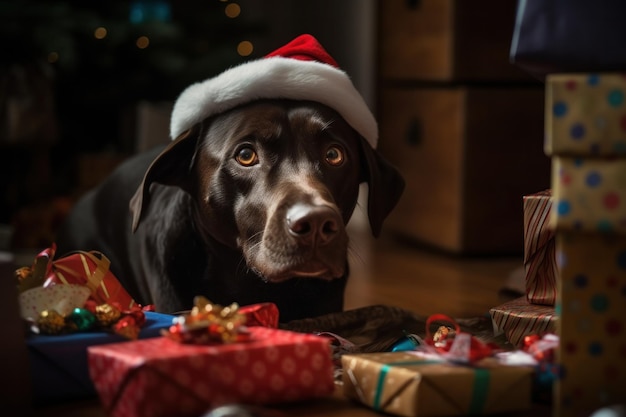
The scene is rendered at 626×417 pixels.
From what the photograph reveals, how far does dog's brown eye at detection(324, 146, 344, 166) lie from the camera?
6.00 feet

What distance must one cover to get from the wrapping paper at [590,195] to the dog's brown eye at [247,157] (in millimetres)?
721

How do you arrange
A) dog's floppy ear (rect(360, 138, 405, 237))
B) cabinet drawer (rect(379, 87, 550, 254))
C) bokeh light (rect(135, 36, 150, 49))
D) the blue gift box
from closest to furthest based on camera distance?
the blue gift box → dog's floppy ear (rect(360, 138, 405, 237)) → cabinet drawer (rect(379, 87, 550, 254)) → bokeh light (rect(135, 36, 150, 49))

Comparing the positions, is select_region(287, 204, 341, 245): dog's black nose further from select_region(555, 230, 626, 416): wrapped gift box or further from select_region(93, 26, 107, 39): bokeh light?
select_region(93, 26, 107, 39): bokeh light

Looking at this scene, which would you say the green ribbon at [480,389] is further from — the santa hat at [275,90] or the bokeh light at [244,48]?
the bokeh light at [244,48]

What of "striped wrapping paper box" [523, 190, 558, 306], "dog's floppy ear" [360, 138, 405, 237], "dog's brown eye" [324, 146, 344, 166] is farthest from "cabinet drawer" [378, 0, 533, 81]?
"striped wrapping paper box" [523, 190, 558, 306]

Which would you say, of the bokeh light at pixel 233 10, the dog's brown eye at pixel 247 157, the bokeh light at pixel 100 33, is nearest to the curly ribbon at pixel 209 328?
the dog's brown eye at pixel 247 157

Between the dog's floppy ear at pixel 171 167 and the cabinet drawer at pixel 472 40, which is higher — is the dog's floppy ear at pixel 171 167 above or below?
below

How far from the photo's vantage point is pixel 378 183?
6.41ft

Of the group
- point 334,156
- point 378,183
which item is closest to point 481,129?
point 378,183

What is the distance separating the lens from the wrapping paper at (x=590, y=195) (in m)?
1.15

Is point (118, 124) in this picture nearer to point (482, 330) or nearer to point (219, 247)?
point (219, 247)

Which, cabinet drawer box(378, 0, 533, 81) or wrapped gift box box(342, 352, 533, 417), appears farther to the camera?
cabinet drawer box(378, 0, 533, 81)

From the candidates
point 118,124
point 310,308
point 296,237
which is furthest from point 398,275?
point 118,124

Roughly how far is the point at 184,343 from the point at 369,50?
3081mm
